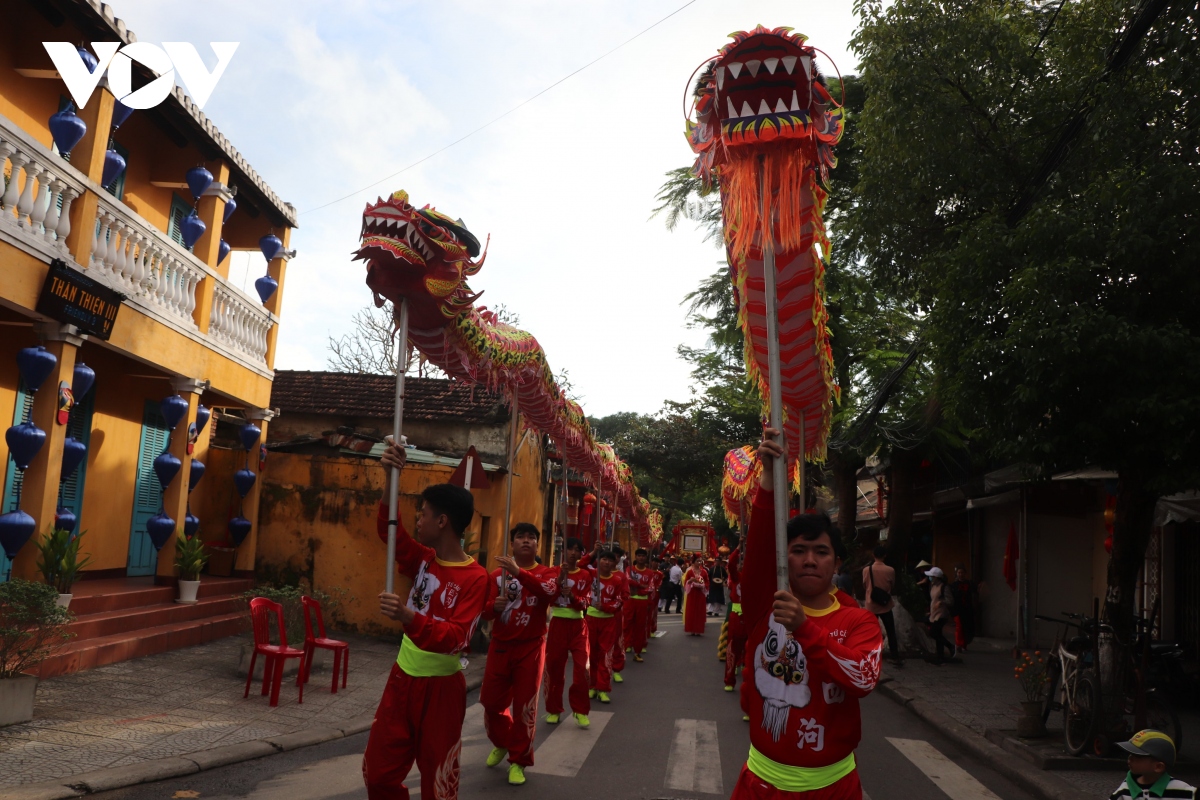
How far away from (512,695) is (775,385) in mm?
3895

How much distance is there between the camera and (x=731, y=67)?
364 cm

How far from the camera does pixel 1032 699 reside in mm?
8344

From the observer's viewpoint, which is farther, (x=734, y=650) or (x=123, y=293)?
(x=734, y=650)

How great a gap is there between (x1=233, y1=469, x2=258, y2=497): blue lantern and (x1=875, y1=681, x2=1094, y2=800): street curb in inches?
371

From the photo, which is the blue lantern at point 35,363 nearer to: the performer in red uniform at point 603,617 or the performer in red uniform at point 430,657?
the performer in red uniform at point 430,657

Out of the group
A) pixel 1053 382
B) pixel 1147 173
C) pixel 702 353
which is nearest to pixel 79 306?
pixel 1053 382

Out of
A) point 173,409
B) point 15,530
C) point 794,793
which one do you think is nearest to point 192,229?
point 173,409

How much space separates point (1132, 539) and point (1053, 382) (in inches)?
71.8

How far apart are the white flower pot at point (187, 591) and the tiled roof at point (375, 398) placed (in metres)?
6.80

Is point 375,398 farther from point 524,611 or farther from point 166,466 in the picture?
point 524,611

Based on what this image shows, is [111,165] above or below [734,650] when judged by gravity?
above

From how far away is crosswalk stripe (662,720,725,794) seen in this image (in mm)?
6411

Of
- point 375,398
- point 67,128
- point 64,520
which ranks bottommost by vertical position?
point 64,520

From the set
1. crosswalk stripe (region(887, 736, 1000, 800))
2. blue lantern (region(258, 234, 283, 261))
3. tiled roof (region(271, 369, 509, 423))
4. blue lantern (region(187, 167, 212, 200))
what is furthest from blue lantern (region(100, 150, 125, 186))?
crosswalk stripe (region(887, 736, 1000, 800))
